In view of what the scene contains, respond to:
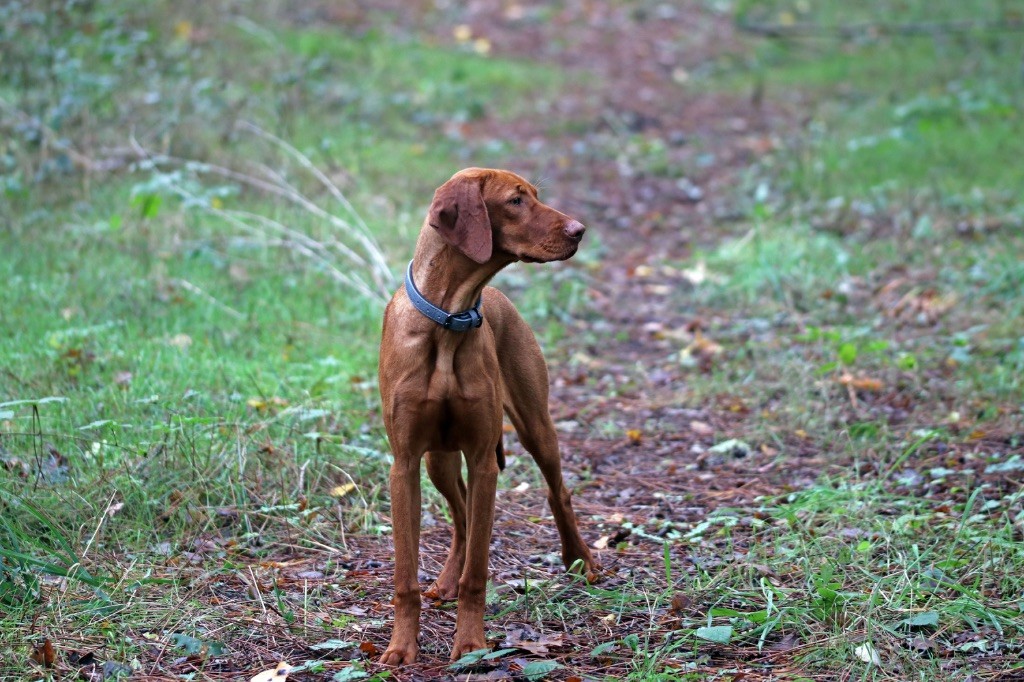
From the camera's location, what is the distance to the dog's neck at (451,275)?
3908 millimetres

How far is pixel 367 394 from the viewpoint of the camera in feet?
20.3

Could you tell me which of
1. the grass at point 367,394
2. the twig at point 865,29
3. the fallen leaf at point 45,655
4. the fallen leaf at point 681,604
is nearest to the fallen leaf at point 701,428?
the grass at point 367,394

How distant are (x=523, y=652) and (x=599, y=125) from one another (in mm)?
9908

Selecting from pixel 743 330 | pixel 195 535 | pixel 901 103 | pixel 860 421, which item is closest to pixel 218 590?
pixel 195 535

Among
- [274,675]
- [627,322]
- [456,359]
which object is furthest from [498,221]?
[627,322]

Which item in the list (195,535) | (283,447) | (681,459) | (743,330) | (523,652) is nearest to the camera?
(523,652)

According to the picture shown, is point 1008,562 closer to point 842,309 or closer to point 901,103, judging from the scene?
point 842,309

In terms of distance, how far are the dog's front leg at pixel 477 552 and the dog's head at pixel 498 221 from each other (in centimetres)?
72

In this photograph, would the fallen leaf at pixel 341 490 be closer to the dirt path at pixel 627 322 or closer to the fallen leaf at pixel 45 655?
A: the dirt path at pixel 627 322

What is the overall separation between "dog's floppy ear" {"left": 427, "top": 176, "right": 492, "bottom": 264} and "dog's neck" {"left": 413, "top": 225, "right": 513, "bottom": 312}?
112mm

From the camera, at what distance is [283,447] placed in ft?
17.0

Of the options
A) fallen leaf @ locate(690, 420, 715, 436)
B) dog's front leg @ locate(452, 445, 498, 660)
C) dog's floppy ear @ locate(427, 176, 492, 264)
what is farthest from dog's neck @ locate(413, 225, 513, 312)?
fallen leaf @ locate(690, 420, 715, 436)

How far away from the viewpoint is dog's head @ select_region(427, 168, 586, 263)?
3.79 m

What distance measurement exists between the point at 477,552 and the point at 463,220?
3.86 ft
